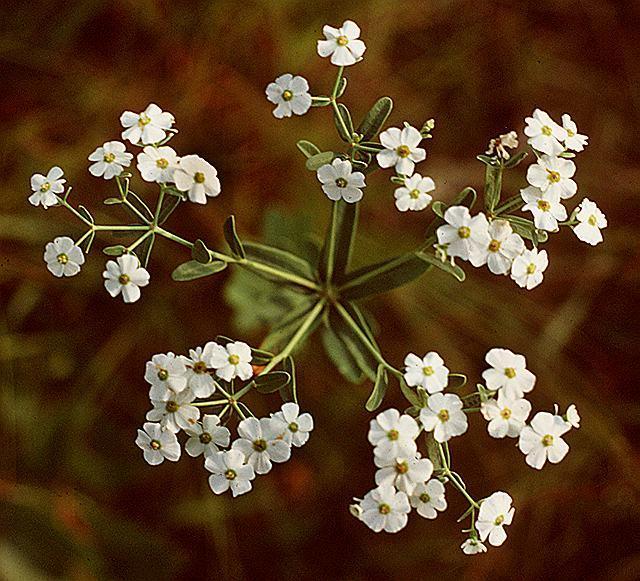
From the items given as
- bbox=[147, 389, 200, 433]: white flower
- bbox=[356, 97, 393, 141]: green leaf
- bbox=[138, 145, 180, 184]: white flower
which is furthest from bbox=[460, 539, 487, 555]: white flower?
bbox=[138, 145, 180, 184]: white flower

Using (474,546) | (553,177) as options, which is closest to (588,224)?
(553,177)

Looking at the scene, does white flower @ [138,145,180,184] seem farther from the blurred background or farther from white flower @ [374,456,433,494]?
the blurred background

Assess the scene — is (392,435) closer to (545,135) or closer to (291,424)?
(291,424)

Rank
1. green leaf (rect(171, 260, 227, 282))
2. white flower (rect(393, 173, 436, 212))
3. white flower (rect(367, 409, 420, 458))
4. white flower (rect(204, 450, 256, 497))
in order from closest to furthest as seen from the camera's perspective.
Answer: white flower (rect(367, 409, 420, 458)) < white flower (rect(204, 450, 256, 497)) < white flower (rect(393, 173, 436, 212)) < green leaf (rect(171, 260, 227, 282))

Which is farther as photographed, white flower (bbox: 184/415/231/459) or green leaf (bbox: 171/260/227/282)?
green leaf (bbox: 171/260/227/282)

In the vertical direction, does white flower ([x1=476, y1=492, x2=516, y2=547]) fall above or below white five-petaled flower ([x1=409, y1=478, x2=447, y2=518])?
below
